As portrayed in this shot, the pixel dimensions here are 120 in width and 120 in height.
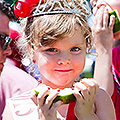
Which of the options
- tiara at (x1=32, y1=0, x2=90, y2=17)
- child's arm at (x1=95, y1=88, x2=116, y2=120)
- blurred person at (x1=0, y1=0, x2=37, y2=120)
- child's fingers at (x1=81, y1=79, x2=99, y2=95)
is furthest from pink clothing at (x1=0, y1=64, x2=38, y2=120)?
child's fingers at (x1=81, y1=79, x2=99, y2=95)

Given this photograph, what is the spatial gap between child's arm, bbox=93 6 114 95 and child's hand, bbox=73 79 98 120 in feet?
2.39

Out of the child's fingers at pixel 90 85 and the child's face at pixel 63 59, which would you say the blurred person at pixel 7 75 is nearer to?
the child's face at pixel 63 59

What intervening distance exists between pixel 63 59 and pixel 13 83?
1.43 metres

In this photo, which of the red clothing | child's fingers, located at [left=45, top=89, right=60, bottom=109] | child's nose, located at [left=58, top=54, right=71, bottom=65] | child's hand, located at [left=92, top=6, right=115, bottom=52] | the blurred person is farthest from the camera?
the blurred person

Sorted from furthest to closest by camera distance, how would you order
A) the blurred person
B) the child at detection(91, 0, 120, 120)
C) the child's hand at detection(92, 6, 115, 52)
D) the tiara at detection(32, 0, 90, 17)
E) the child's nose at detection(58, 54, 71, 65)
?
1. the blurred person
2. the child's hand at detection(92, 6, 115, 52)
3. the child at detection(91, 0, 120, 120)
4. the tiara at detection(32, 0, 90, 17)
5. the child's nose at detection(58, 54, 71, 65)

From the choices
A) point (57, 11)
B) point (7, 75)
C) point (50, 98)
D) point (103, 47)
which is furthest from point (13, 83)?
point (50, 98)

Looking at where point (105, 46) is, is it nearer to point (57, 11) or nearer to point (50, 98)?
point (57, 11)

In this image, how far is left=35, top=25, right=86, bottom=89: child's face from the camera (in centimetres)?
185

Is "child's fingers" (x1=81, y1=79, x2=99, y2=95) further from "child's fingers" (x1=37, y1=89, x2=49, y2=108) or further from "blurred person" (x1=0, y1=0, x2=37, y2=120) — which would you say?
"blurred person" (x1=0, y1=0, x2=37, y2=120)

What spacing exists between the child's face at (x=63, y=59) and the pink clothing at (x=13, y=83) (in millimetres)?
1098

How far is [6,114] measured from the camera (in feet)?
6.98

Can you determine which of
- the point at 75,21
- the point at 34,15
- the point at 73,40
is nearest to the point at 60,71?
the point at 73,40

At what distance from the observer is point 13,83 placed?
3.07m

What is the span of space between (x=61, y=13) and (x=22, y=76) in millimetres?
1444
